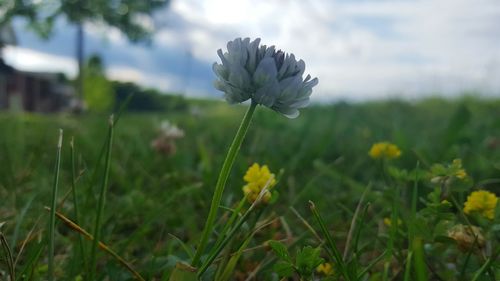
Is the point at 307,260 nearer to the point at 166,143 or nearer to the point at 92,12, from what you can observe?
the point at 166,143

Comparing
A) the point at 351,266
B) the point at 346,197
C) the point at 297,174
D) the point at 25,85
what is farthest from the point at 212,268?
the point at 25,85

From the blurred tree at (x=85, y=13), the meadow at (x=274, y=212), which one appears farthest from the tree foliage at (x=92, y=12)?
the meadow at (x=274, y=212)

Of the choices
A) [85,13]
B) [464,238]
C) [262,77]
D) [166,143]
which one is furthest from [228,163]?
[85,13]

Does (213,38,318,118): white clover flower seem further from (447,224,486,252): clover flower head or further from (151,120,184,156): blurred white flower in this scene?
(151,120,184,156): blurred white flower

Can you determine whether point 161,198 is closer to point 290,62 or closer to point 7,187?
point 7,187

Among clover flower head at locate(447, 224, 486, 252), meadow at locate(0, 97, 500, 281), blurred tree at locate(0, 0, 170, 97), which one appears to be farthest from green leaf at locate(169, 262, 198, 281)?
blurred tree at locate(0, 0, 170, 97)
